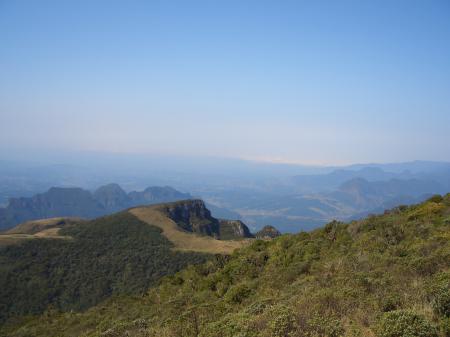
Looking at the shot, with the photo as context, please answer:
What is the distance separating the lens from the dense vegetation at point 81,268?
80763 millimetres

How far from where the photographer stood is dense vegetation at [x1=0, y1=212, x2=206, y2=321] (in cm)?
8076

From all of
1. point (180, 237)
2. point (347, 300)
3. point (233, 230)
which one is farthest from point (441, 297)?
point (233, 230)

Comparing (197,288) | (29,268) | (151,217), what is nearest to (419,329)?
(197,288)

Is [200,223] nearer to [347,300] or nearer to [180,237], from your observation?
[180,237]

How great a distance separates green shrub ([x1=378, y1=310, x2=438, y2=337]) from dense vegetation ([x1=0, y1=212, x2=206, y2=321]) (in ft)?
244

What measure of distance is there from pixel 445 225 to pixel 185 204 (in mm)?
137891

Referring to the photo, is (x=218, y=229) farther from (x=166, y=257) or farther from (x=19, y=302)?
(x=19, y=302)

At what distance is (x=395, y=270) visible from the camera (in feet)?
44.7

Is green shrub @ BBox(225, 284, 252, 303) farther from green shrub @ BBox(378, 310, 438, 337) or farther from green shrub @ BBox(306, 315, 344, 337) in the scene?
green shrub @ BBox(378, 310, 438, 337)

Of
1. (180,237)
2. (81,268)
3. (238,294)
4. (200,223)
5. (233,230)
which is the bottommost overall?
(81,268)

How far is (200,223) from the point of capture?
151m

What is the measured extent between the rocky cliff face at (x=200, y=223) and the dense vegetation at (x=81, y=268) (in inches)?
1155

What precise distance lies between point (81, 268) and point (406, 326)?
98.8 meters

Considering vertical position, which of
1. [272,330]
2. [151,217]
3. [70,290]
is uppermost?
[272,330]
